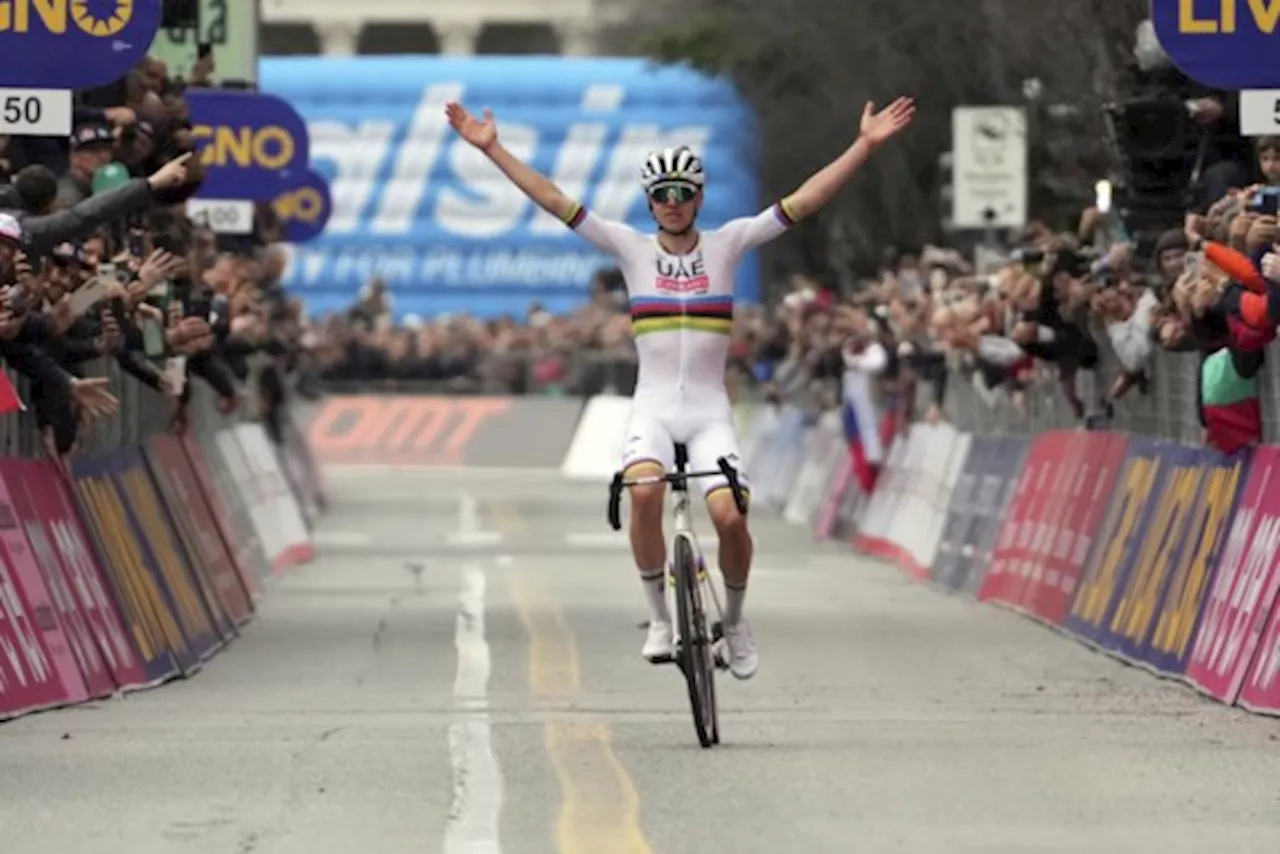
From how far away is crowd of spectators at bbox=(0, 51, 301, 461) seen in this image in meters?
18.8

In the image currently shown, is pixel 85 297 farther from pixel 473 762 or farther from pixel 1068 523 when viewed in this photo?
pixel 1068 523

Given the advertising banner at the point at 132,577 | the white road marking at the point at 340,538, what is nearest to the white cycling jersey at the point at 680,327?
the advertising banner at the point at 132,577

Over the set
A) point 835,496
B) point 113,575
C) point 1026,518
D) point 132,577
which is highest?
point 113,575

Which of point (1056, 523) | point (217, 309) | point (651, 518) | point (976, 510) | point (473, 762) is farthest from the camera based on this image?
point (976, 510)

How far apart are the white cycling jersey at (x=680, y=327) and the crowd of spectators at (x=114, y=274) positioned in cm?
258

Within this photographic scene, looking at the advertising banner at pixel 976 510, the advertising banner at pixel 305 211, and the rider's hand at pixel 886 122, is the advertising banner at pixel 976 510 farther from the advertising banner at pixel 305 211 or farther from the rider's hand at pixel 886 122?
the advertising banner at pixel 305 211

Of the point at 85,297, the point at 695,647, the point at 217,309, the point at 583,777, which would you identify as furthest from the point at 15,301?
the point at 217,309

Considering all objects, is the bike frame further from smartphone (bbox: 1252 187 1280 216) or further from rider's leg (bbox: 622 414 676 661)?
smartphone (bbox: 1252 187 1280 216)

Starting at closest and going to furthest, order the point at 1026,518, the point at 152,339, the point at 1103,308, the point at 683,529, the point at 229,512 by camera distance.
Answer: the point at 683,529, the point at 152,339, the point at 1103,308, the point at 1026,518, the point at 229,512

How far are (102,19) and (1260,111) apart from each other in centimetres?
546

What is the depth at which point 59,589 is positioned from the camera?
60.6 ft

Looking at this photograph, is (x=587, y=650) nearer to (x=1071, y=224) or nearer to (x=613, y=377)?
(x=1071, y=224)

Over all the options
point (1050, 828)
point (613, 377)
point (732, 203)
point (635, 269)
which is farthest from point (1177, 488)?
point (732, 203)

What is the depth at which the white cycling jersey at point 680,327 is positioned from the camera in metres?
17.2
